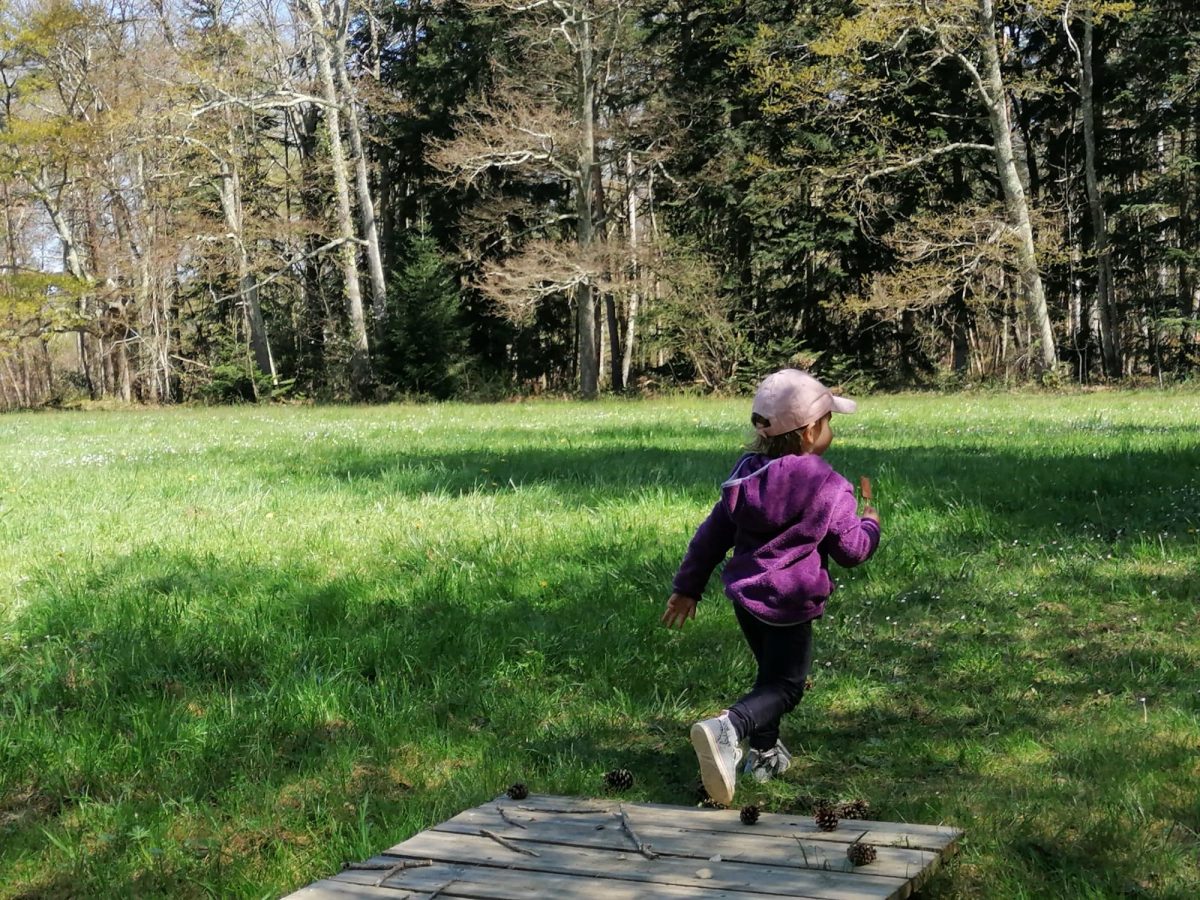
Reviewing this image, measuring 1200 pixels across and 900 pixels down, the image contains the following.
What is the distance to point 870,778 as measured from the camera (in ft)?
12.9

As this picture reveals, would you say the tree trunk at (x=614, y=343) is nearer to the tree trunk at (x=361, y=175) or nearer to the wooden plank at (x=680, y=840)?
the tree trunk at (x=361, y=175)

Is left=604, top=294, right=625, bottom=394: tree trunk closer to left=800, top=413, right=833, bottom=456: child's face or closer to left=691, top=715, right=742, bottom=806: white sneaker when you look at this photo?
left=800, top=413, right=833, bottom=456: child's face

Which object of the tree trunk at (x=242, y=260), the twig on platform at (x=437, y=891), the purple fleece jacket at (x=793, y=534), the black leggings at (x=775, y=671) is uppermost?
the tree trunk at (x=242, y=260)

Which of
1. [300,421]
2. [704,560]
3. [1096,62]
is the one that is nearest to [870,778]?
[704,560]

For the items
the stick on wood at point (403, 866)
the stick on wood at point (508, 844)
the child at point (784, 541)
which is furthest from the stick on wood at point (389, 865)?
the child at point (784, 541)

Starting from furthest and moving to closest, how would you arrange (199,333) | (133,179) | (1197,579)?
(199,333) → (133,179) → (1197,579)

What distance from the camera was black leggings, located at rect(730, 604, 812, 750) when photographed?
3826mm

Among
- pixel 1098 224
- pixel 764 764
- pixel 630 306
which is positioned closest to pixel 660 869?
pixel 764 764

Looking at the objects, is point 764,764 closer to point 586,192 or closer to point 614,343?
point 586,192

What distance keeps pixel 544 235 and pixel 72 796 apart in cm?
3501

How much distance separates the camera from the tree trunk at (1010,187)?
28094mm

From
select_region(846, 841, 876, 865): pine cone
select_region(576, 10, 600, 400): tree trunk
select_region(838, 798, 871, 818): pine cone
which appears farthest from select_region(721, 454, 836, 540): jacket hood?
select_region(576, 10, 600, 400): tree trunk

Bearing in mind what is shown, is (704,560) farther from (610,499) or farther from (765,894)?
(610,499)

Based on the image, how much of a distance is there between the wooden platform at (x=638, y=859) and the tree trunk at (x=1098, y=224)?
30.3 m
